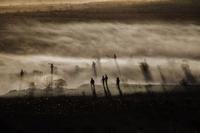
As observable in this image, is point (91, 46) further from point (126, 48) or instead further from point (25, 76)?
point (25, 76)

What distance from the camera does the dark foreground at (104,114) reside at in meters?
A: 19.0

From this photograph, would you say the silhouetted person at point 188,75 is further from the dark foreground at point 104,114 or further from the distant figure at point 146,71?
the distant figure at point 146,71

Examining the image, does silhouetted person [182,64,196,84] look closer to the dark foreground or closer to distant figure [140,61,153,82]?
the dark foreground

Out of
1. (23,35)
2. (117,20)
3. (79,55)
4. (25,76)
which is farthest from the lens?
(117,20)

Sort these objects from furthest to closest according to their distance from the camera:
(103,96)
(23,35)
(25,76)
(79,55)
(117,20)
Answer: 1. (117,20)
2. (23,35)
3. (79,55)
4. (25,76)
5. (103,96)

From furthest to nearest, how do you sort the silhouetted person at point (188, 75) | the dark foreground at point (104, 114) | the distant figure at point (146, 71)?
the distant figure at point (146, 71)
the silhouetted person at point (188, 75)
the dark foreground at point (104, 114)

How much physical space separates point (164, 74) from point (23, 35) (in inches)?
442

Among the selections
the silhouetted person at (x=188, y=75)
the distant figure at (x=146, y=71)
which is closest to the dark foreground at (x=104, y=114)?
the silhouetted person at (x=188, y=75)

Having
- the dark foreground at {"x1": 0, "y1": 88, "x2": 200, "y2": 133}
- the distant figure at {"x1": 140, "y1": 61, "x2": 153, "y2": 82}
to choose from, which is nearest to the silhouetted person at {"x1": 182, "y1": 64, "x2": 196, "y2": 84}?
the dark foreground at {"x1": 0, "y1": 88, "x2": 200, "y2": 133}

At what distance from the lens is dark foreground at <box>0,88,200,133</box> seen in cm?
1897

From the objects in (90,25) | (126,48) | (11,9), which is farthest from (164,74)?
(11,9)

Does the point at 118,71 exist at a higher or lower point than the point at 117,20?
lower

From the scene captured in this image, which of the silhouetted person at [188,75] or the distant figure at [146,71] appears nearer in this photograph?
the silhouetted person at [188,75]

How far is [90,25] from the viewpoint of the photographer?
2825cm
